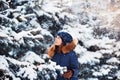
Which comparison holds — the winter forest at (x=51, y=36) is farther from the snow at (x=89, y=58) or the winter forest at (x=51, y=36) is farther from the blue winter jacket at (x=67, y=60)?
the blue winter jacket at (x=67, y=60)

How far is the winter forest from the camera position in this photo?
3.99 metres

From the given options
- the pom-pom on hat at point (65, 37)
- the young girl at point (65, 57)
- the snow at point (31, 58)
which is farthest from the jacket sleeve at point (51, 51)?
the snow at point (31, 58)

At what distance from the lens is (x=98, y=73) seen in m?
8.95

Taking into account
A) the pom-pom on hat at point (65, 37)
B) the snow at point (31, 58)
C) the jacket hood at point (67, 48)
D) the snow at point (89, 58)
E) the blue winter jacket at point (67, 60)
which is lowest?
the snow at point (31, 58)

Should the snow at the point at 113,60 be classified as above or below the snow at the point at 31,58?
above

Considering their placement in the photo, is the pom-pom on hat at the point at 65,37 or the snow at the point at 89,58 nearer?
the pom-pom on hat at the point at 65,37

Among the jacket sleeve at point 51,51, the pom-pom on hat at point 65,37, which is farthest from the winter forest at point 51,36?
the pom-pom on hat at point 65,37

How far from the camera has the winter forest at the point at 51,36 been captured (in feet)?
13.1

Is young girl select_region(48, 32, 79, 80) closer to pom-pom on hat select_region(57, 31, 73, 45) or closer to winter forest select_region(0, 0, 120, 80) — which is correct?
pom-pom on hat select_region(57, 31, 73, 45)

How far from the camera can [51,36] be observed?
6461 millimetres

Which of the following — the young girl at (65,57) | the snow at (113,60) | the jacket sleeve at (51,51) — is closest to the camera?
the jacket sleeve at (51,51)

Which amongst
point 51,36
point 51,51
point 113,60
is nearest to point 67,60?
point 51,51

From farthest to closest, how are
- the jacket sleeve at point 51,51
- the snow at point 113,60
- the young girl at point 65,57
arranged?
the snow at point 113,60
the young girl at point 65,57
the jacket sleeve at point 51,51

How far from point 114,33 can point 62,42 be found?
5278 mm
